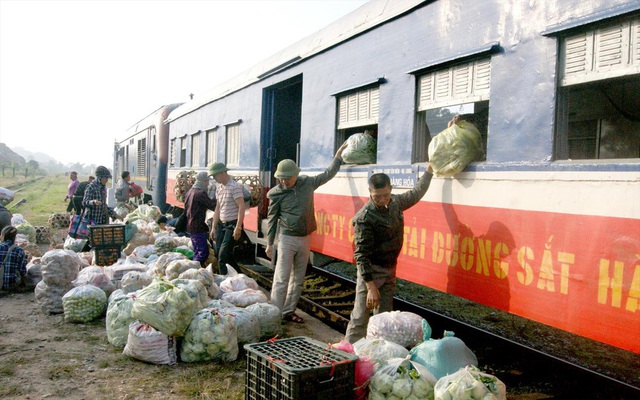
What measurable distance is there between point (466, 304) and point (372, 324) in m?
3.77

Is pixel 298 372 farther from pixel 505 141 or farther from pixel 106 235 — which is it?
pixel 106 235

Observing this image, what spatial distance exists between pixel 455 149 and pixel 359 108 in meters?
1.82

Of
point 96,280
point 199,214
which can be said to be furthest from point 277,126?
point 96,280

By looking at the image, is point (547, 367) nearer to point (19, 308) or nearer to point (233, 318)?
point (233, 318)

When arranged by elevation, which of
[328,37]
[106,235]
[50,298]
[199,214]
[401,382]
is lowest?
[50,298]

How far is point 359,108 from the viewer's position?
5715 mm

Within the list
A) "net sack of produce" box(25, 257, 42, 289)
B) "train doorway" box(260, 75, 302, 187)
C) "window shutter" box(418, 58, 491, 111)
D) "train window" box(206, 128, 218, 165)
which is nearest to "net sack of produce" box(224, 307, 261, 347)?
"window shutter" box(418, 58, 491, 111)

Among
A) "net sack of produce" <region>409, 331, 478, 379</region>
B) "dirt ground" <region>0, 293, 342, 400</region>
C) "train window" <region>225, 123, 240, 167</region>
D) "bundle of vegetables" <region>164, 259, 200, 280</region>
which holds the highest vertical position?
"train window" <region>225, 123, 240, 167</region>

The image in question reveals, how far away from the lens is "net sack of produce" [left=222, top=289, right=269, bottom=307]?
5.66 metres

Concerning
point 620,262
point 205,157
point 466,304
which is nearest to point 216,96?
point 205,157

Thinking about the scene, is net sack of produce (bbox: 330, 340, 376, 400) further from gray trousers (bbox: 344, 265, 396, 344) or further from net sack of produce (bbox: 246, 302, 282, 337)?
net sack of produce (bbox: 246, 302, 282, 337)

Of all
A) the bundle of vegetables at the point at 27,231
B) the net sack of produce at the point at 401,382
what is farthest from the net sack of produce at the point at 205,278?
the bundle of vegetables at the point at 27,231

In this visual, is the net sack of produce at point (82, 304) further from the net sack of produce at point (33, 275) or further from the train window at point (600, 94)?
the train window at point (600, 94)

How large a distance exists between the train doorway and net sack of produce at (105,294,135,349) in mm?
3512
